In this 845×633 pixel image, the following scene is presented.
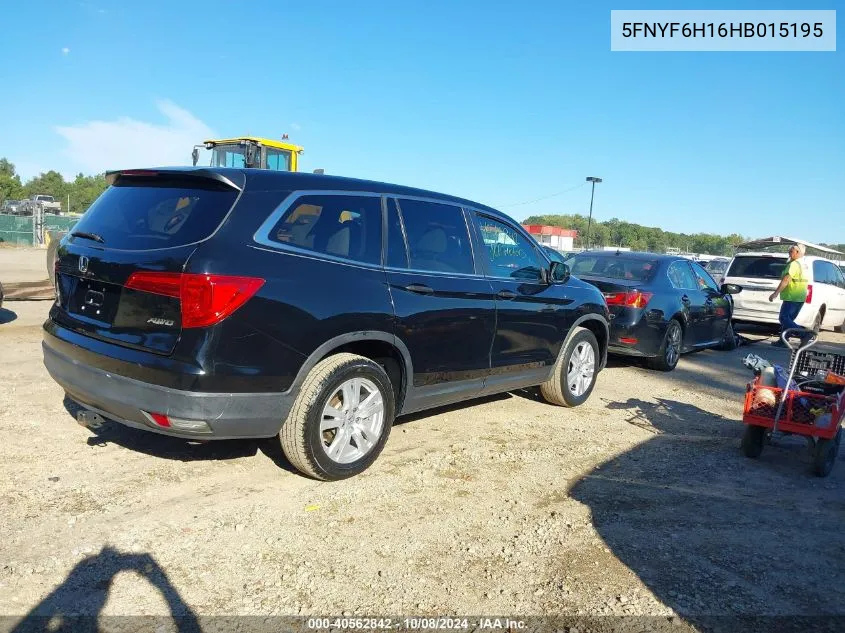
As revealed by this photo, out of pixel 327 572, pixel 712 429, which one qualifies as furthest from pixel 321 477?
pixel 712 429

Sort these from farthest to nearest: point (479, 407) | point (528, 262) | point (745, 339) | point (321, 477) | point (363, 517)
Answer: point (745, 339), point (479, 407), point (528, 262), point (321, 477), point (363, 517)

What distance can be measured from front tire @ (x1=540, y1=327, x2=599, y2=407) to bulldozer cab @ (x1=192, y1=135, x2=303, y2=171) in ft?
38.7

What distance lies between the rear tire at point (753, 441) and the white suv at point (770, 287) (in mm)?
7989

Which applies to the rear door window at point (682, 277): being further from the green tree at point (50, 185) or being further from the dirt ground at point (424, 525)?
the green tree at point (50, 185)

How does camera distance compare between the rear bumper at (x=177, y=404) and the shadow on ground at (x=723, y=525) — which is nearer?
the shadow on ground at (x=723, y=525)

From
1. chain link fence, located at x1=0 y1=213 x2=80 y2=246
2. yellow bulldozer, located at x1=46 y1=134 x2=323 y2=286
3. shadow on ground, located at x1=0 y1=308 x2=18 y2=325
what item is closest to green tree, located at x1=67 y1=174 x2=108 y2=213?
chain link fence, located at x1=0 y1=213 x2=80 y2=246

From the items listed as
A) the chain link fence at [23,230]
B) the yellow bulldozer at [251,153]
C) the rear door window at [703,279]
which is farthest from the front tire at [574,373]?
the chain link fence at [23,230]

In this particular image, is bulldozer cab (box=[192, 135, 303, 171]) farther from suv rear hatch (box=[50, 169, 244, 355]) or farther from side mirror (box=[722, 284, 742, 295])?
suv rear hatch (box=[50, 169, 244, 355])

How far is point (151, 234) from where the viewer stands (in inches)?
143

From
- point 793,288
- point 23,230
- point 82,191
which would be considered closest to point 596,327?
point 793,288

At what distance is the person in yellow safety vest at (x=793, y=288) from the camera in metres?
10.1

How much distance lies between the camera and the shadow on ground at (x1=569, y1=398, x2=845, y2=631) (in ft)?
9.77

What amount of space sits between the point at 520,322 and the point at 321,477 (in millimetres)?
2173

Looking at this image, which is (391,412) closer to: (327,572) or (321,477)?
(321,477)
